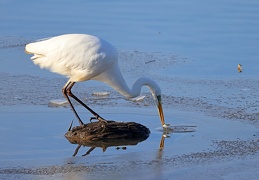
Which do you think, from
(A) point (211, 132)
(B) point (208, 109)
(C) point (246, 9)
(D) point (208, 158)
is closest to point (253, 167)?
(D) point (208, 158)

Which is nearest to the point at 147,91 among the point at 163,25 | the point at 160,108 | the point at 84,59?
the point at 160,108

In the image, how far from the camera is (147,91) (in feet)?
30.3

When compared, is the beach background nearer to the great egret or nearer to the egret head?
the egret head

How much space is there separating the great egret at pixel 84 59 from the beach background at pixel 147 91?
400mm

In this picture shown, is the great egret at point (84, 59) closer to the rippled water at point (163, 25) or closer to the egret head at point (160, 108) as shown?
the egret head at point (160, 108)

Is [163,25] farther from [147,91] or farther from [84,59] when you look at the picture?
[84,59]

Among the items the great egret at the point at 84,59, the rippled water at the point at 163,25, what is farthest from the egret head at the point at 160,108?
the rippled water at the point at 163,25

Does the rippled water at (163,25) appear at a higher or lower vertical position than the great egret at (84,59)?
lower

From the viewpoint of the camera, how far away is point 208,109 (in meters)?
8.39

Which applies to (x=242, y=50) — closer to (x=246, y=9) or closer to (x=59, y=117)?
(x=246, y=9)

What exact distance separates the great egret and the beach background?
0.40 meters

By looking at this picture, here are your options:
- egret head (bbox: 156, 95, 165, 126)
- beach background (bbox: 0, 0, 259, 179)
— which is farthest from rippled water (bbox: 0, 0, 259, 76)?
egret head (bbox: 156, 95, 165, 126)

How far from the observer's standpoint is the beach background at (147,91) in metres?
6.55

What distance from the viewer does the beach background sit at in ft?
21.5
